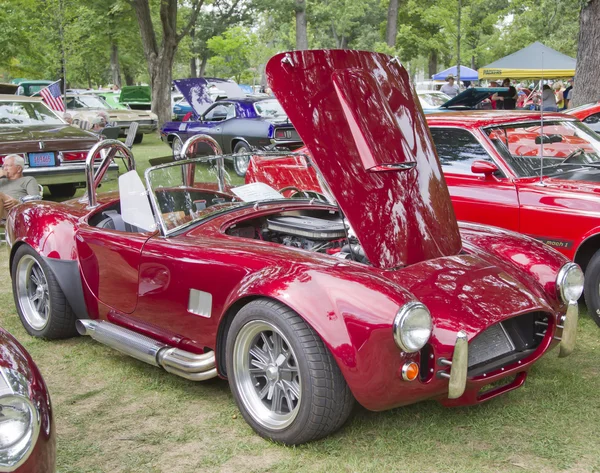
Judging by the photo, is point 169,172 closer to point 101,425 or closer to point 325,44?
point 101,425

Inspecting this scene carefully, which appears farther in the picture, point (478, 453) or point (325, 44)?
point (325, 44)

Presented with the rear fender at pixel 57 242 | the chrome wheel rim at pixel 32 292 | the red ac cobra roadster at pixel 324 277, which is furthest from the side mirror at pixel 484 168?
the chrome wheel rim at pixel 32 292

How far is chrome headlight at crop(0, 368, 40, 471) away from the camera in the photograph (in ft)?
7.22

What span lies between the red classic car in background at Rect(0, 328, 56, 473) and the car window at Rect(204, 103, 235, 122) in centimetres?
1175

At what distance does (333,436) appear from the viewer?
3.40 meters

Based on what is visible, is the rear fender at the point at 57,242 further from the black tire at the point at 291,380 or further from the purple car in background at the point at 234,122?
the purple car in background at the point at 234,122

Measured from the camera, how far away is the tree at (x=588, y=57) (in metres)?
10.5

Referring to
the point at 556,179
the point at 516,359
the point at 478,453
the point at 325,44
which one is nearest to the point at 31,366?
the point at 478,453

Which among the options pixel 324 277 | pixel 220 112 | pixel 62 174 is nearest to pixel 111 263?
pixel 324 277

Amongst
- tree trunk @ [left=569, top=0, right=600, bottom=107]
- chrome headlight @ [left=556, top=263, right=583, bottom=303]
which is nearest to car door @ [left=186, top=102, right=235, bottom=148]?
tree trunk @ [left=569, top=0, right=600, bottom=107]

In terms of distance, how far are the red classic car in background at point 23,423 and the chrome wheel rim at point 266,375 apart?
116 centimetres

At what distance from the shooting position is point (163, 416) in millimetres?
3768

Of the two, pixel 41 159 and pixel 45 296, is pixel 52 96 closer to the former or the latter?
pixel 41 159

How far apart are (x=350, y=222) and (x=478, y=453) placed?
4.24 ft
